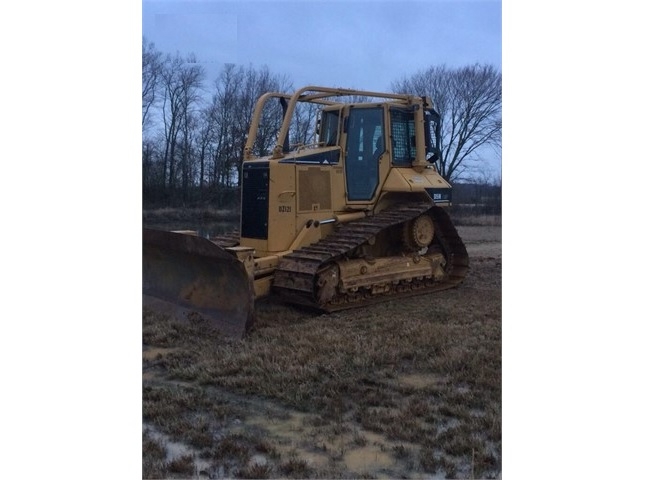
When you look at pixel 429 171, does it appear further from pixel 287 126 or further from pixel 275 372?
pixel 275 372

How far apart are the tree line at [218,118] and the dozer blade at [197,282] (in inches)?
18.9

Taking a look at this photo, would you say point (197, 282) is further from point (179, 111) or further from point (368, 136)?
point (368, 136)

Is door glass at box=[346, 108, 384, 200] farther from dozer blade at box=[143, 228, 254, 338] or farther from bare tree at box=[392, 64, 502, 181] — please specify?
dozer blade at box=[143, 228, 254, 338]

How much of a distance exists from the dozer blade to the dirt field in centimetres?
22

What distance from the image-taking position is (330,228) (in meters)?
6.88

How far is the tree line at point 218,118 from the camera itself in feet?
13.1

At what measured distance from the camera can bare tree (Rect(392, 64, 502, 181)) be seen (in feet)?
12.7

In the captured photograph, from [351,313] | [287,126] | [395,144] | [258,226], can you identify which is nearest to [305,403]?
[351,313]

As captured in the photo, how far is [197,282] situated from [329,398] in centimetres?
229

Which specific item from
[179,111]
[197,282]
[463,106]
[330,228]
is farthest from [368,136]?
[179,111]

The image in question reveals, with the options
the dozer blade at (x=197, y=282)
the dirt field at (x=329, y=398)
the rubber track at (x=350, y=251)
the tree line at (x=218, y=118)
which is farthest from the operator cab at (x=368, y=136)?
the dozer blade at (x=197, y=282)

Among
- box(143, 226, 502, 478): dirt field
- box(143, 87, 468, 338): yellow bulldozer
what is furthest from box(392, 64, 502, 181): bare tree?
box(143, 87, 468, 338): yellow bulldozer

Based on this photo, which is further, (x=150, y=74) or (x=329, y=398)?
(x=150, y=74)

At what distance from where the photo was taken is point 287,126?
6695mm
